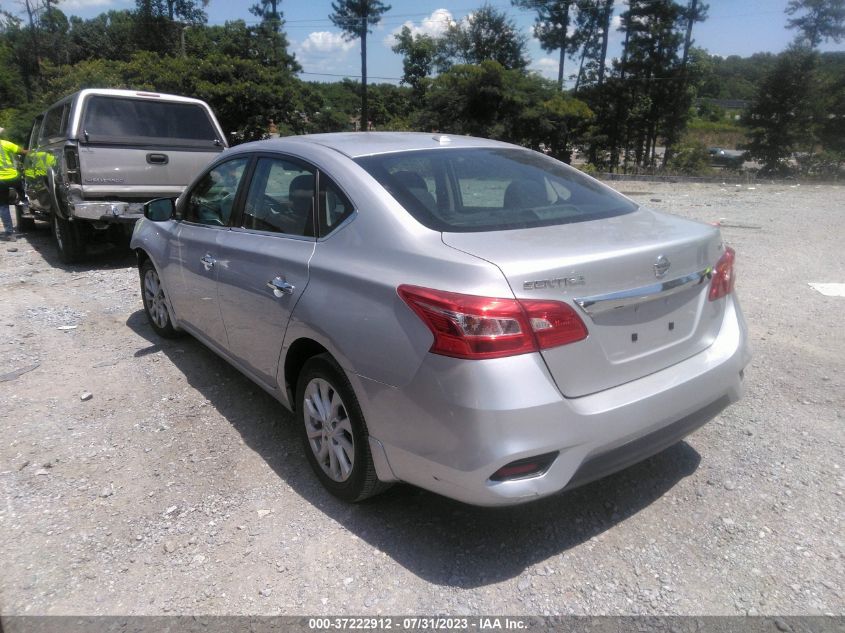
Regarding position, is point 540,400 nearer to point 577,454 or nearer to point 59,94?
point 577,454

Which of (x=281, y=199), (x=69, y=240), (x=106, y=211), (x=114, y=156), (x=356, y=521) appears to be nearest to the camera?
(x=356, y=521)

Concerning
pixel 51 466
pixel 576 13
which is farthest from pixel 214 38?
pixel 51 466

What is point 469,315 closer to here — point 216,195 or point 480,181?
point 480,181

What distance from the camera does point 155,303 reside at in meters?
5.40

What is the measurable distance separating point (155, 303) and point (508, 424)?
13.2ft

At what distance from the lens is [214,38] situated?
37250 mm

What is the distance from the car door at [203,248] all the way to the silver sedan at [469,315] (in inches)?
10.5

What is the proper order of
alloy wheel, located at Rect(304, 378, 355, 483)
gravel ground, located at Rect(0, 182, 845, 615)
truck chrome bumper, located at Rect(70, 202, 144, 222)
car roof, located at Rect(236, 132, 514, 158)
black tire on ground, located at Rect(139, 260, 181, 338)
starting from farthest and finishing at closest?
truck chrome bumper, located at Rect(70, 202, 144, 222) → black tire on ground, located at Rect(139, 260, 181, 338) → car roof, located at Rect(236, 132, 514, 158) → alloy wheel, located at Rect(304, 378, 355, 483) → gravel ground, located at Rect(0, 182, 845, 615)

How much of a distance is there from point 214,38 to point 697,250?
3999 centimetres

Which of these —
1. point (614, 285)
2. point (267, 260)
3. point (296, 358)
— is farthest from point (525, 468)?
point (267, 260)

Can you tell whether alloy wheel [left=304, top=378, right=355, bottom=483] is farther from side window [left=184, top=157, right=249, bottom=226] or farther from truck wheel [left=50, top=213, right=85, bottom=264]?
truck wheel [left=50, top=213, right=85, bottom=264]

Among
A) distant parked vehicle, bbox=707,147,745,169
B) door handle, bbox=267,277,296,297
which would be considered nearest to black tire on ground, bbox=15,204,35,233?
door handle, bbox=267,277,296,297

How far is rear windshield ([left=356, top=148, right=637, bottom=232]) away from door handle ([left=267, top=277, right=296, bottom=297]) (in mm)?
689

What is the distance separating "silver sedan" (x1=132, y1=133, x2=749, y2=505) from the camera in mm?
2361
